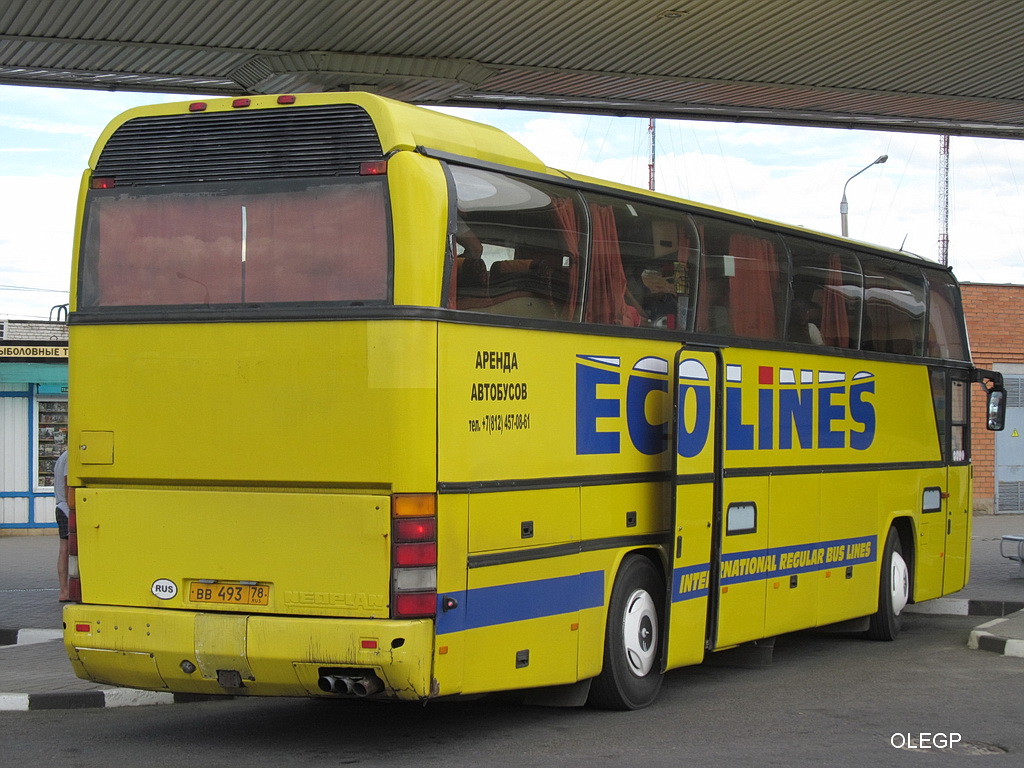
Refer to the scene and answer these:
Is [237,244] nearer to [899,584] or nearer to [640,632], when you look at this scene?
[640,632]

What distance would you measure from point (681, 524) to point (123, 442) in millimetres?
3965

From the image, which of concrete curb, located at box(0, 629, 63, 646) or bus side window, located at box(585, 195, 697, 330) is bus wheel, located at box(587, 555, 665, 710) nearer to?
bus side window, located at box(585, 195, 697, 330)

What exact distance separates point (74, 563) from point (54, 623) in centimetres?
562

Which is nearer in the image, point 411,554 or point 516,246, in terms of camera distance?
point 411,554

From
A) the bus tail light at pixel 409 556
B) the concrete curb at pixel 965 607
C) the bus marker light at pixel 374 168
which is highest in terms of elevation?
the bus marker light at pixel 374 168

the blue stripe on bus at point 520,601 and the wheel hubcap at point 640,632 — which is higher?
the blue stripe on bus at point 520,601

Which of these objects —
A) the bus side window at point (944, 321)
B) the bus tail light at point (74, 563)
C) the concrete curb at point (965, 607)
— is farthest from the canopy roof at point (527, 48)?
the bus tail light at point (74, 563)

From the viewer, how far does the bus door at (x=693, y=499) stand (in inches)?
392

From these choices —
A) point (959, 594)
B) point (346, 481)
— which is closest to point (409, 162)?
point (346, 481)

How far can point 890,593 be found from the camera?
13664mm

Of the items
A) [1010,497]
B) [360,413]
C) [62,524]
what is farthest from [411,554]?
[1010,497]

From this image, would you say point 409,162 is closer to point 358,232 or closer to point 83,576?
point 358,232

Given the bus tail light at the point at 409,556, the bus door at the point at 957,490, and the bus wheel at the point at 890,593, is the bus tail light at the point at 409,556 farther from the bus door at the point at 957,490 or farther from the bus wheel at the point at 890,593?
the bus door at the point at 957,490

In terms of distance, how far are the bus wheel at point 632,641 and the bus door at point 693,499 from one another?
12 cm
